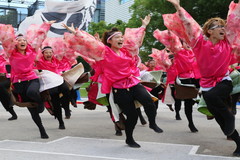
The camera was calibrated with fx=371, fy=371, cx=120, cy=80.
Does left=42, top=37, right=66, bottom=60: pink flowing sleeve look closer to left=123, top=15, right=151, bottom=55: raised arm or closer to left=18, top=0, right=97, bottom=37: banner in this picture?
→ left=123, top=15, right=151, bottom=55: raised arm

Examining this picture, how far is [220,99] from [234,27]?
0.92 metres

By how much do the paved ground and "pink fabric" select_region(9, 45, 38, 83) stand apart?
1024mm

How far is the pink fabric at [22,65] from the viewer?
244 inches

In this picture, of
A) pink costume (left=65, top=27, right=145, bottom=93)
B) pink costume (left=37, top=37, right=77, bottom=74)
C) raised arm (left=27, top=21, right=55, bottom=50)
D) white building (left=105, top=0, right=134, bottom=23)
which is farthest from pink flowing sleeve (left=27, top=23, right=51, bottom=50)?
white building (left=105, top=0, right=134, bottom=23)

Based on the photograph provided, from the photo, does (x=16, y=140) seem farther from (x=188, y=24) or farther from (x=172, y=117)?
(x=172, y=117)

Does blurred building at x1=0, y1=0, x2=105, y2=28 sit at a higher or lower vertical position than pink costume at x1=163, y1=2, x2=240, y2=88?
lower

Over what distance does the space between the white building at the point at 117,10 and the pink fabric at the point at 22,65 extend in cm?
4792

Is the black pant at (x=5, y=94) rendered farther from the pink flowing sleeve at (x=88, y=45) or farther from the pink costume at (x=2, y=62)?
the pink flowing sleeve at (x=88, y=45)

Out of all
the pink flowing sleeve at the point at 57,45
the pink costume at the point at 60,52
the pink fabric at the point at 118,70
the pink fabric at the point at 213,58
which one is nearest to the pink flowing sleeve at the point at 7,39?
the pink fabric at the point at 118,70

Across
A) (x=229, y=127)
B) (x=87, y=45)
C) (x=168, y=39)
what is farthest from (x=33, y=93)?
(x=229, y=127)

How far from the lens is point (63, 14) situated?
12.3m

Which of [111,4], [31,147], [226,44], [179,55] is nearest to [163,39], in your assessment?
[179,55]

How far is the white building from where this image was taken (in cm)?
5528

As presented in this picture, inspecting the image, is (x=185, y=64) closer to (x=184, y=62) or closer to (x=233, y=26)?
(x=184, y=62)
